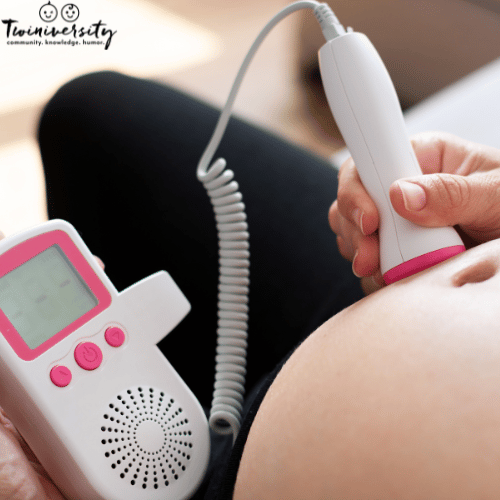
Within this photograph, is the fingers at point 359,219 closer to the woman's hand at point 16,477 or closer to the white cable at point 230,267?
the white cable at point 230,267

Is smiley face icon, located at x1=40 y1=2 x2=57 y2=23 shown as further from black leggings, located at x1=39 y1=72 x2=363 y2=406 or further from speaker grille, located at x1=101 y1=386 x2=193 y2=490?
speaker grille, located at x1=101 y1=386 x2=193 y2=490

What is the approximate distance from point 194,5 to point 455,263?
90.5 inches

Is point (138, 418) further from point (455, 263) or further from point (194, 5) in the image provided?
point (194, 5)

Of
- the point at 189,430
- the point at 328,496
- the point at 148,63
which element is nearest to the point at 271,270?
the point at 189,430

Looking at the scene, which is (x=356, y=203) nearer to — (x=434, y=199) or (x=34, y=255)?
(x=434, y=199)

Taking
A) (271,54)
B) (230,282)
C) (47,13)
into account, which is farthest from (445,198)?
(271,54)

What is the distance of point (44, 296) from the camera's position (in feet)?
1.79

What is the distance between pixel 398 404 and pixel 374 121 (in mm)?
332

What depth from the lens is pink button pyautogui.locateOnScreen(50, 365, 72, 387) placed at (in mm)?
506

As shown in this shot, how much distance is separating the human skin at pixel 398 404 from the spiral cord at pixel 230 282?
0.20 metres

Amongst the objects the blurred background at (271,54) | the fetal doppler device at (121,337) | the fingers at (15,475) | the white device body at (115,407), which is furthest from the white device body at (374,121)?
the blurred background at (271,54)

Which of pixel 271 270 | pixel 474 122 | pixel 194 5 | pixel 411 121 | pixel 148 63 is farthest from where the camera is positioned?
pixel 194 5

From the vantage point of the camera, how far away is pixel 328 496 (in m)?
0.41

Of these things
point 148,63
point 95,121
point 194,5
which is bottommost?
point 95,121
